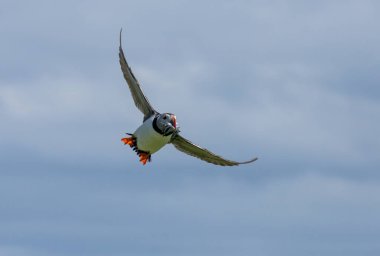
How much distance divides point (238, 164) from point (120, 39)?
44.6 ft

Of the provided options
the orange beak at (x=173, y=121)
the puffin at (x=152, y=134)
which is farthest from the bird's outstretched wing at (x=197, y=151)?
the orange beak at (x=173, y=121)

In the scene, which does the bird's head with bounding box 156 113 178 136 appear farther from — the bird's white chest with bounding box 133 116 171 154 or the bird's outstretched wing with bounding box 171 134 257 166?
the bird's outstretched wing with bounding box 171 134 257 166

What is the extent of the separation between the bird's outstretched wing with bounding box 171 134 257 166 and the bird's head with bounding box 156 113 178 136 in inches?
176

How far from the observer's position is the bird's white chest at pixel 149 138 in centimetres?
9400

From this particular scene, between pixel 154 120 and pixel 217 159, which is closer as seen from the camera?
pixel 154 120

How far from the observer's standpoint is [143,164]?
9481 cm

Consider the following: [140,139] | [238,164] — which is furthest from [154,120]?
[238,164]

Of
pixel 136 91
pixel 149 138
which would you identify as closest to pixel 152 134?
pixel 149 138

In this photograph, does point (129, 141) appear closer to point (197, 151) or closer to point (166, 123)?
point (166, 123)

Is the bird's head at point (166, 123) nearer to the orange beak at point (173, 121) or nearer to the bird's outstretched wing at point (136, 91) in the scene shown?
the orange beak at point (173, 121)

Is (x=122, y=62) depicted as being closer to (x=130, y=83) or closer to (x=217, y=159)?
(x=130, y=83)

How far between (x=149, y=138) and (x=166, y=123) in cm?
180

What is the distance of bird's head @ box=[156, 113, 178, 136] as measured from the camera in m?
93.4

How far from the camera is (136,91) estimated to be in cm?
9794
